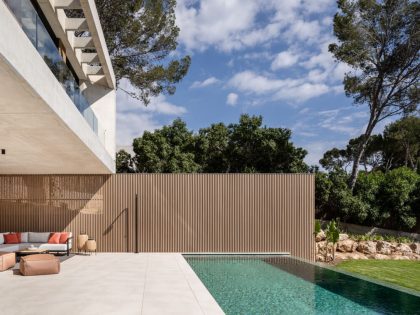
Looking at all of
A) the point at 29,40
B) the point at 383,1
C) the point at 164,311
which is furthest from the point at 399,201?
the point at 29,40

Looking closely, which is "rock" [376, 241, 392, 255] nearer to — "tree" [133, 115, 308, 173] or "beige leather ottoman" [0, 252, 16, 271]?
"tree" [133, 115, 308, 173]

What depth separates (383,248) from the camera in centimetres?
1600

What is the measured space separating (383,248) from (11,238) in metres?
13.3

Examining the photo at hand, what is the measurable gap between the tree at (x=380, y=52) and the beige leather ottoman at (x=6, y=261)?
17.0 m

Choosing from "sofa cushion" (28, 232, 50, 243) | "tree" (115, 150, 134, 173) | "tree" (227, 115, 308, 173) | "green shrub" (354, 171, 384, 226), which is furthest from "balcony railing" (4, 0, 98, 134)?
"tree" (115, 150, 134, 173)

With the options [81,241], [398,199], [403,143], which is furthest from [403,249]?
[403,143]

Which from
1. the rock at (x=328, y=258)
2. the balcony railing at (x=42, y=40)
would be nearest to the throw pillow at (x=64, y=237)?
the balcony railing at (x=42, y=40)

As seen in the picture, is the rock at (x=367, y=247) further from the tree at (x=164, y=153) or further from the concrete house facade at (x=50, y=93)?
the tree at (x=164, y=153)

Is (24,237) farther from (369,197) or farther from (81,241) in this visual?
(369,197)

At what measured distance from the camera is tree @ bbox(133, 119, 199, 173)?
24969 millimetres

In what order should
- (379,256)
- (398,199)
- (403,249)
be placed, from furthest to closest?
(398,199)
(403,249)
(379,256)

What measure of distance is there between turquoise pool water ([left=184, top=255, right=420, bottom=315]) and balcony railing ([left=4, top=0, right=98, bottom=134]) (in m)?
4.60

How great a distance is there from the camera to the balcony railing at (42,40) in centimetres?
434

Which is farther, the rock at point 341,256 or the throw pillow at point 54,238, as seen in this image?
the rock at point 341,256
